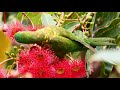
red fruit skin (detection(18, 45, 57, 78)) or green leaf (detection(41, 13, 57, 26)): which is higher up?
green leaf (detection(41, 13, 57, 26))

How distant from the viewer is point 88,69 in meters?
1.29

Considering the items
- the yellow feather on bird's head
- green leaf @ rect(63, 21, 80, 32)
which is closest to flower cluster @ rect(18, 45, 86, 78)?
green leaf @ rect(63, 21, 80, 32)

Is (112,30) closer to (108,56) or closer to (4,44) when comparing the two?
(108,56)

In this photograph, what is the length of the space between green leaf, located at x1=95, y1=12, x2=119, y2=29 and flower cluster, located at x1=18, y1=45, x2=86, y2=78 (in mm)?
366

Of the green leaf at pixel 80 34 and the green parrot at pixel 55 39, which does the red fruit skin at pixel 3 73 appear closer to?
the green parrot at pixel 55 39

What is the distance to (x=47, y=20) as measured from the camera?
1.38m

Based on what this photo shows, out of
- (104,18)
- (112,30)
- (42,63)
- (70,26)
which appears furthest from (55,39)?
(104,18)

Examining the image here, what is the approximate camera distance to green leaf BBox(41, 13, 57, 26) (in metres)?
1.36

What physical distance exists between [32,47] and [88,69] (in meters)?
0.23

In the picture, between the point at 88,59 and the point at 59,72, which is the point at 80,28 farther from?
the point at 59,72

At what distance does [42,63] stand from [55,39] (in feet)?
0.27

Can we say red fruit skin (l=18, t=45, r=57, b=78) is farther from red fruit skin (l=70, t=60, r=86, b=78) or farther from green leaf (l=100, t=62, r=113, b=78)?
green leaf (l=100, t=62, r=113, b=78)
